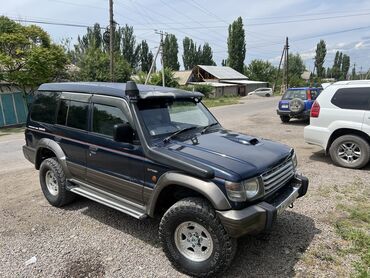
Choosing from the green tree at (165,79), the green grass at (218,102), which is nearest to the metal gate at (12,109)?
the green grass at (218,102)

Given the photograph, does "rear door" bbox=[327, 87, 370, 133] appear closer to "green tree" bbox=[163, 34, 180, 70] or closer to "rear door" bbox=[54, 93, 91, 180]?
"rear door" bbox=[54, 93, 91, 180]

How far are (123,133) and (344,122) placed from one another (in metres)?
5.22

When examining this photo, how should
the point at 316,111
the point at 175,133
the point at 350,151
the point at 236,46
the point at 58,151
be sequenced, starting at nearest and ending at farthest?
the point at 175,133 → the point at 58,151 → the point at 350,151 → the point at 316,111 → the point at 236,46

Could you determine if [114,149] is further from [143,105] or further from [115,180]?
[143,105]

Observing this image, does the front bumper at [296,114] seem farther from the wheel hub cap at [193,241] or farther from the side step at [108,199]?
the wheel hub cap at [193,241]

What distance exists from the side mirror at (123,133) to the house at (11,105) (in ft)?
56.4

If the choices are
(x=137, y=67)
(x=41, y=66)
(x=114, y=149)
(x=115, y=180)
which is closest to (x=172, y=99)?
(x=114, y=149)

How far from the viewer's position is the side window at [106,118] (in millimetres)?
3990

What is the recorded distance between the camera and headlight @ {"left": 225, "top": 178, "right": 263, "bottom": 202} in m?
3.00

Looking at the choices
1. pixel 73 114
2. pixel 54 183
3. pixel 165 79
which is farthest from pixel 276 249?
pixel 165 79

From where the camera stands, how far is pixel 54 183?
16.9 ft

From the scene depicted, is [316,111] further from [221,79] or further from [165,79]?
[221,79]

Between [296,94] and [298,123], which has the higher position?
[296,94]

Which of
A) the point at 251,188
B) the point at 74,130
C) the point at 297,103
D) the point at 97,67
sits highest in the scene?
the point at 97,67
